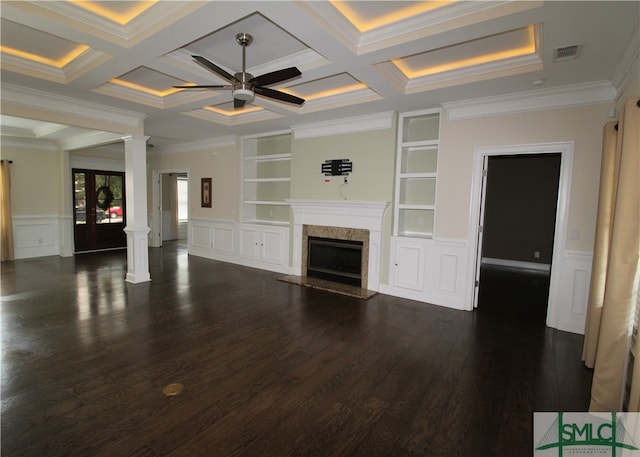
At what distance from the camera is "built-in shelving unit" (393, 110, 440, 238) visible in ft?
16.2

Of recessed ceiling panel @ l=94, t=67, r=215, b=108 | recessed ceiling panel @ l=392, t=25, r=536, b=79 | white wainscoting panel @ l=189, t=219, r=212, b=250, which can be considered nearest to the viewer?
recessed ceiling panel @ l=392, t=25, r=536, b=79

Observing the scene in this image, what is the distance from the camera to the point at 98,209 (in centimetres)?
861

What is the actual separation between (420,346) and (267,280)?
3.26 meters

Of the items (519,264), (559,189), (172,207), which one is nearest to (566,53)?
(559,189)

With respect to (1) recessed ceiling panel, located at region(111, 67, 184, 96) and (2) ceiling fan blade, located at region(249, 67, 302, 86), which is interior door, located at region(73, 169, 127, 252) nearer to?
(1) recessed ceiling panel, located at region(111, 67, 184, 96)

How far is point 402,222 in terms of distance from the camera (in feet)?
17.4

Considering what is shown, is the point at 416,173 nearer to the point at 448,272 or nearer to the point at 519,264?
the point at 448,272

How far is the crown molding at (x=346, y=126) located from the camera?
5.04 metres

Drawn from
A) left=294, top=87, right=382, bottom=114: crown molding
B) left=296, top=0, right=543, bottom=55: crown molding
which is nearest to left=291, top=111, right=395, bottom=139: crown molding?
left=294, top=87, right=382, bottom=114: crown molding

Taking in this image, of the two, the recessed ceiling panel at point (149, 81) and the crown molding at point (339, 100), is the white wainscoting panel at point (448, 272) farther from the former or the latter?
the recessed ceiling panel at point (149, 81)

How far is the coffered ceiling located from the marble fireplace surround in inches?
62.0

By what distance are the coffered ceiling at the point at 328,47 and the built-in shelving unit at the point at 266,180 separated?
6.67 ft

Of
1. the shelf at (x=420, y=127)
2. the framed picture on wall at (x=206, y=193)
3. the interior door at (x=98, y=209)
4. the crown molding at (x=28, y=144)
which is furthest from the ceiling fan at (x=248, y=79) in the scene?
the interior door at (x=98, y=209)

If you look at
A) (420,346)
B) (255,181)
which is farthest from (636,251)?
(255,181)
